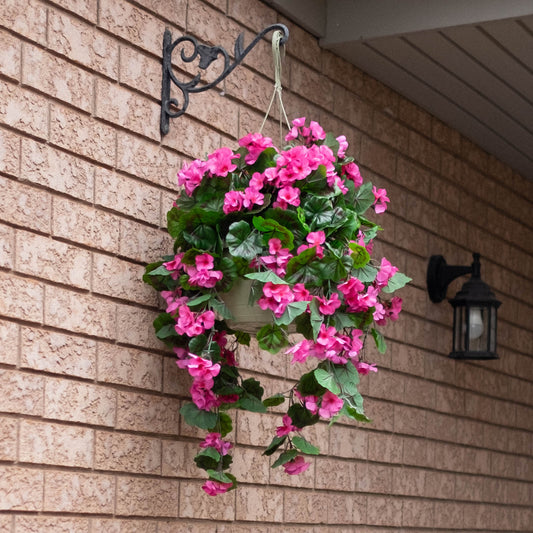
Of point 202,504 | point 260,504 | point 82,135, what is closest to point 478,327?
point 260,504

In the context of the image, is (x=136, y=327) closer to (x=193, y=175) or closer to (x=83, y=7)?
(x=193, y=175)

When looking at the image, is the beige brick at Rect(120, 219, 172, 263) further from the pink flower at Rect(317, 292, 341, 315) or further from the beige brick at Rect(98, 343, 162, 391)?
the pink flower at Rect(317, 292, 341, 315)

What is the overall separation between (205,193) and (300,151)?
267 mm

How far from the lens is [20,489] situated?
250cm

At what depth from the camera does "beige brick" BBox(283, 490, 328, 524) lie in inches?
139

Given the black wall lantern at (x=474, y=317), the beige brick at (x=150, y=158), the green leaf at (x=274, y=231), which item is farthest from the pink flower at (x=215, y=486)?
the black wall lantern at (x=474, y=317)

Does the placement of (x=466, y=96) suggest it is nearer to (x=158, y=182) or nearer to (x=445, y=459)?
(x=445, y=459)

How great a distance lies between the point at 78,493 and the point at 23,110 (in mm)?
921

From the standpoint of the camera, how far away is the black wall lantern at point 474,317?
443cm

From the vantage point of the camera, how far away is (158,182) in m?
3.06

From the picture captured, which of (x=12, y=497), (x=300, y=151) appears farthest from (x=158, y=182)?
(x=12, y=497)

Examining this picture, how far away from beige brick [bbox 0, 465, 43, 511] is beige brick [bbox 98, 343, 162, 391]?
1.08 feet

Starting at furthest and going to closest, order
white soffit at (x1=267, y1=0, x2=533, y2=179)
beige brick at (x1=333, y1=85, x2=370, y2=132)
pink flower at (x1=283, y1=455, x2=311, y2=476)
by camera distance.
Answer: beige brick at (x1=333, y1=85, x2=370, y2=132)
white soffit at (x1=267, y1=0, x2=533, y2=179)
pink flower at (x1=283, y1=455, x2=311, y2=476)

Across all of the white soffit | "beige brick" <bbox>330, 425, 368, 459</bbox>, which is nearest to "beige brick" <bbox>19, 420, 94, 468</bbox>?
"beige brick" <bbox>330, 425, 368, 459</bbox>
